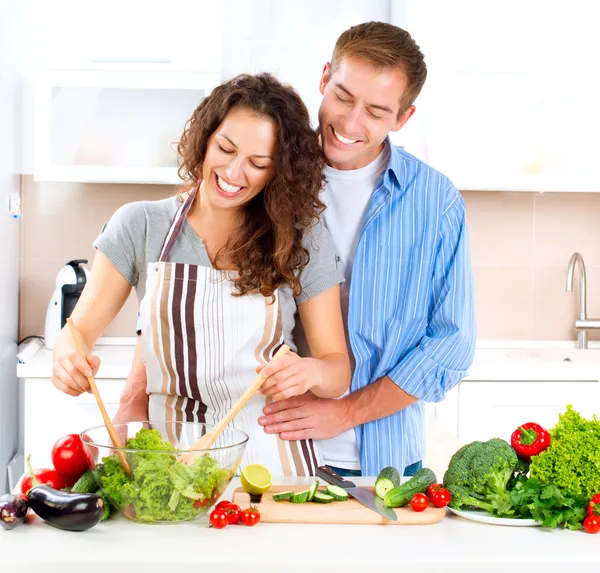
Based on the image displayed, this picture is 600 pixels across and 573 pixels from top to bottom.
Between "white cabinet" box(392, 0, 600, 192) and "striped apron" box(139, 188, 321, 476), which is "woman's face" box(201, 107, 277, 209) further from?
"white cabinet" box(392, 0, 600, 192)

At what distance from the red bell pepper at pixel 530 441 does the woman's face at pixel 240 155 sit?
697 mm

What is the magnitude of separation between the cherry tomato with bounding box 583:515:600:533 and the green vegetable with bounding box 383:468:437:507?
24 centimetres

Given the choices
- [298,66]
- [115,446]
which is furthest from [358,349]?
[298,66]

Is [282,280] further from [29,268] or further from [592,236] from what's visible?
[592,236]

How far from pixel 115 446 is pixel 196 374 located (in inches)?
17.2

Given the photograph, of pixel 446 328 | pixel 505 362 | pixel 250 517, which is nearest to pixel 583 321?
pixel 505 362

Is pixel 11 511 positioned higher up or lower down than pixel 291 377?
lower down

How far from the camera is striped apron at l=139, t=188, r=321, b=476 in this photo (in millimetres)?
1648

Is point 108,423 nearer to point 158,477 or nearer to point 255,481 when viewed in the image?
point 158,477

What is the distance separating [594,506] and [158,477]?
0.66 metres

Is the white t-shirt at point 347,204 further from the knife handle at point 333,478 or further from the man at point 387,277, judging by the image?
the knife handle at point 333,478

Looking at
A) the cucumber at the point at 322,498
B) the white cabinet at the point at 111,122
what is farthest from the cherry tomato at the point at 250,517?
the white cabinet at the point at 111,122

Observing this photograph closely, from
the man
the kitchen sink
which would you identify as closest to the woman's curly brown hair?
the man

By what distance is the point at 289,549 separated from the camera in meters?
1.14
